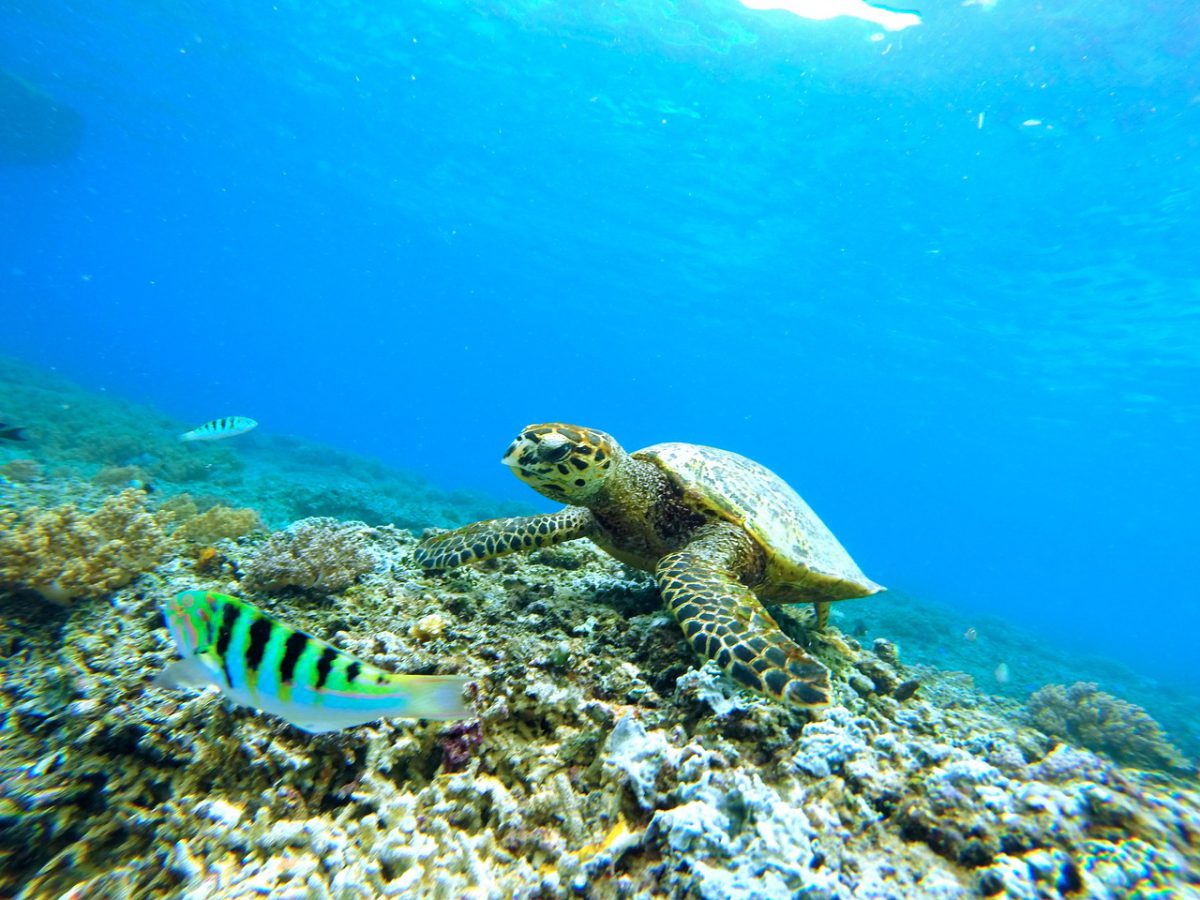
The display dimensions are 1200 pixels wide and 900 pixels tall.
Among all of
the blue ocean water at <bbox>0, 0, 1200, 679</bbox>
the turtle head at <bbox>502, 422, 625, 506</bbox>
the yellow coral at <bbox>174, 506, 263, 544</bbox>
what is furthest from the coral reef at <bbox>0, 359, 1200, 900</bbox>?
the blue ocean water at <bbox>0, 0, 1200, 679</bbox>

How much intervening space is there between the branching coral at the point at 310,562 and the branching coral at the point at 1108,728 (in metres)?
8.23

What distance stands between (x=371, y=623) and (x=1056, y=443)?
72967 millimetres

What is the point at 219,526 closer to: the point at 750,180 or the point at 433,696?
the point at 433,696

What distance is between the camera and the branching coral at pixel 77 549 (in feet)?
8.52

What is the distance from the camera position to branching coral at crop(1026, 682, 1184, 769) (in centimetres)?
599

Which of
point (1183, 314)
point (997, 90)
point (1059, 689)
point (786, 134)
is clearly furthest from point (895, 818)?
point (1183, 314)

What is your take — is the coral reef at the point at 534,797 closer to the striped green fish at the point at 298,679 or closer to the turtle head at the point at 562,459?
the striped green fish at the point at 298,679

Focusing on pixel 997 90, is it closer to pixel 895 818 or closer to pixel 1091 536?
pixel 895 818

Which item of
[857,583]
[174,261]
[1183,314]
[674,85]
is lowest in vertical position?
[857,583]

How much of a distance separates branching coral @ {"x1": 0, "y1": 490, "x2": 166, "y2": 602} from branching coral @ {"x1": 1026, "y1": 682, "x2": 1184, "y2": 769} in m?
9.36

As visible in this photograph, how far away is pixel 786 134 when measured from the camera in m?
22.3

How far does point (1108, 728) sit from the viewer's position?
634 centimetres

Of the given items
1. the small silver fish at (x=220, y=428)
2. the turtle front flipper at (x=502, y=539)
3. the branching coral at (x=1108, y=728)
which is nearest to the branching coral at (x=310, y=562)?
the turtle front flipper at (x=502, y=539)

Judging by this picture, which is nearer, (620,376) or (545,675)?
(545,675)
